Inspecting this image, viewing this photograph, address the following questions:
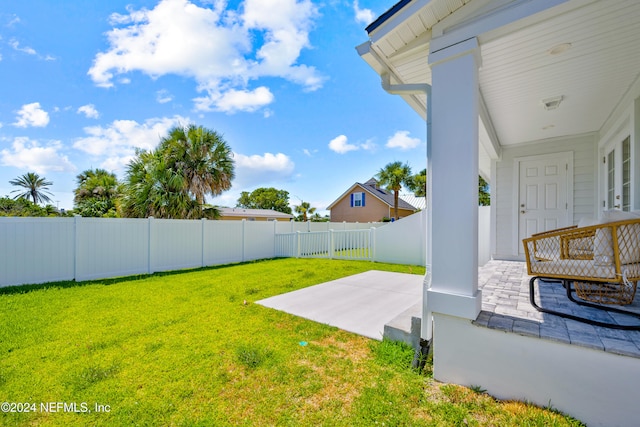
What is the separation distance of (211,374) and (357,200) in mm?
21569

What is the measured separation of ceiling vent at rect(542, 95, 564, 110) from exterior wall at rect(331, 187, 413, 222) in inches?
708

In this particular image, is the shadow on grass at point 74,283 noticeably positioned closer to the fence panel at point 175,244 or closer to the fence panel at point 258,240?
the fence panel at point 175,244

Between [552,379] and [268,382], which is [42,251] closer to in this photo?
[268,382]

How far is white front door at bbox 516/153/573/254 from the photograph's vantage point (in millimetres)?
5207

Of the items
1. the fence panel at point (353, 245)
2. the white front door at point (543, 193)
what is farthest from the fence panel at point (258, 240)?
the white front door at point (543, 193)

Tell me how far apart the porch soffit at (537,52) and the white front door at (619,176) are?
2.09 ft

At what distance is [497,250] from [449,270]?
4682mm

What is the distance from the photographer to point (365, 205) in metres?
22.8

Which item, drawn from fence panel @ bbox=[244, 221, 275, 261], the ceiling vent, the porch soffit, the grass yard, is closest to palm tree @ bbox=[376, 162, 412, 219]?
fence panel @ bbox=[244, 221, 275, 261]

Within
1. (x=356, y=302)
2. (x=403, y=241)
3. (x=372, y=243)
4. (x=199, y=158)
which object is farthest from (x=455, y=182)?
(x=199, y=158)

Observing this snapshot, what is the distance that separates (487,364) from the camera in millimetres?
2025

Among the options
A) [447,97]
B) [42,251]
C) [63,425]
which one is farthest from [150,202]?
[447,97]

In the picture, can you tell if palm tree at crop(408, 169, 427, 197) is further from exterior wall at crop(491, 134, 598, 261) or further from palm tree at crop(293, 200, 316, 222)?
exterior wall at crop(491, 134, 598, 261)

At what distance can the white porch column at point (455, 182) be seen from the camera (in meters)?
2.08
